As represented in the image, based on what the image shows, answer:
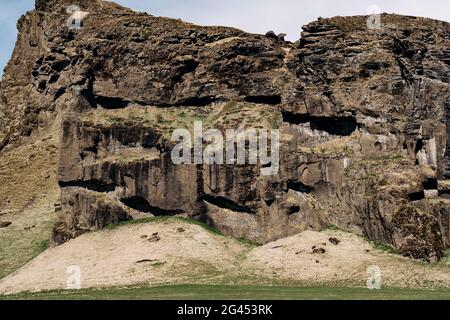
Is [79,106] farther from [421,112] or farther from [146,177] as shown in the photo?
[421,112]

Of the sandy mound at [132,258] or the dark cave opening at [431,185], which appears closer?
the sandy mound at [132,258]

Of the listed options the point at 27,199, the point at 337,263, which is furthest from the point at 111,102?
the point at 337,263

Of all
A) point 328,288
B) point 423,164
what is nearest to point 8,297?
point 328,288

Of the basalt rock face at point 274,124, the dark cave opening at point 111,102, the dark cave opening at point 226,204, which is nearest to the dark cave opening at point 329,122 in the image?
the basalt rock face at point 274,124

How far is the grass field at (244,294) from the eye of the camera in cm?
5069

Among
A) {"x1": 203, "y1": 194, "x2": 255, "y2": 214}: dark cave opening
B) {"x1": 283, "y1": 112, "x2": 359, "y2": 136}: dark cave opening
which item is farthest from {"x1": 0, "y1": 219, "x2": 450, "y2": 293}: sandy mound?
{"x1": 283, "y1": 112, "x2": 359, "y2": 136}: dark cave opening

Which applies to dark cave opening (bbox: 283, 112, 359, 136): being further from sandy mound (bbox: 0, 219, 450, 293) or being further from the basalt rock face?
sandy mound (bbox: 0, 219, 450, 293)

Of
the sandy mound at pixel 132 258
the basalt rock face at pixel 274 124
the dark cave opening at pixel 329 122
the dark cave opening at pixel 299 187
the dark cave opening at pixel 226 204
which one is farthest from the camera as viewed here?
the dark cave opening at pixel 329 122

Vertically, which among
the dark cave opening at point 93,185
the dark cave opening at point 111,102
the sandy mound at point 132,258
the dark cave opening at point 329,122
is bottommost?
the sandy mound at point 132,258

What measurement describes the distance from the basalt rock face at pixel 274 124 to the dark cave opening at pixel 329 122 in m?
0.17

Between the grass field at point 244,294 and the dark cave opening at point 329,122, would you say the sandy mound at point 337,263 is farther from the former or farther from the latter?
the dark cave opening at point 329,122

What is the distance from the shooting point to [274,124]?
85.4m

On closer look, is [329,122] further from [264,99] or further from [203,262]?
[203,262]

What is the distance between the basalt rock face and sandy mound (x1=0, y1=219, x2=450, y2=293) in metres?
2.93
